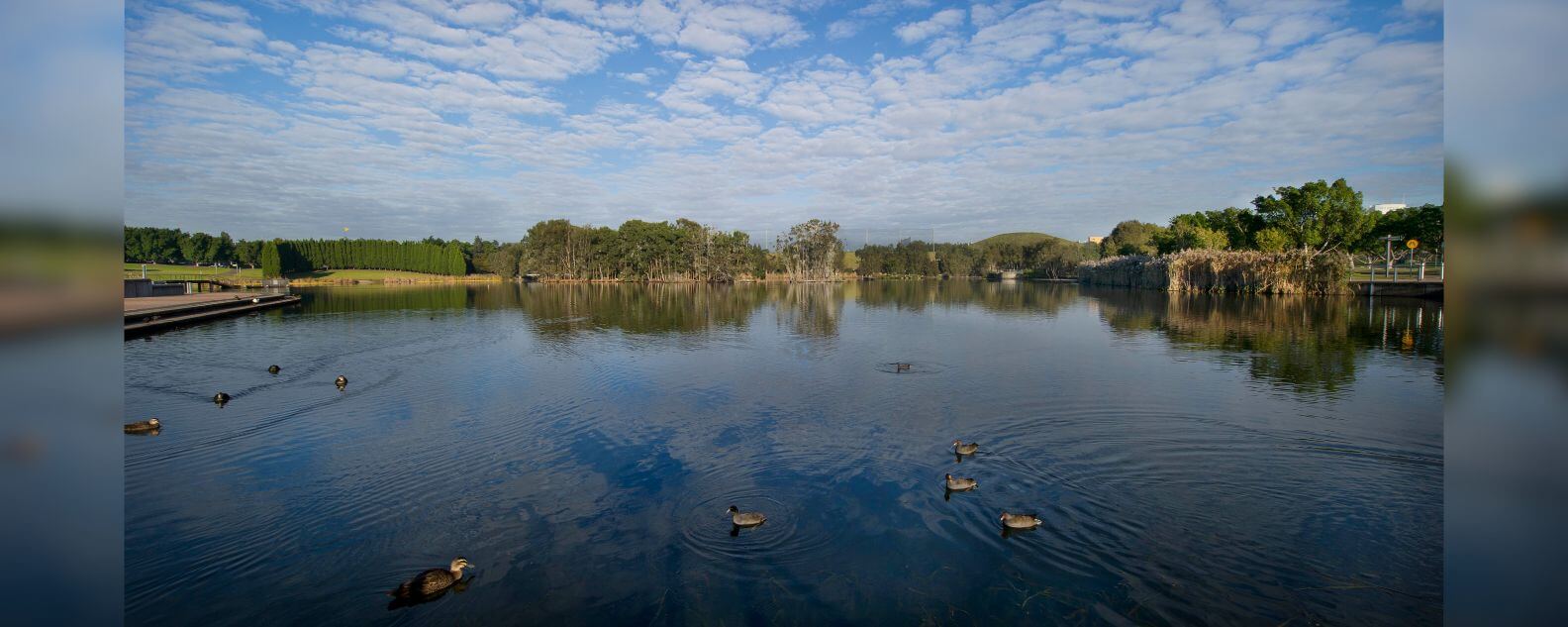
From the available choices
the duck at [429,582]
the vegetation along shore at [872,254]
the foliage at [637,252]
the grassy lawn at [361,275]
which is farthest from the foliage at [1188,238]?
the grassy lawn at [361,275]

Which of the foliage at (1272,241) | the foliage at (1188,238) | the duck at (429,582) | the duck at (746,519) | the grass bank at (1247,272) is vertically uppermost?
the foliage at (1188,238)

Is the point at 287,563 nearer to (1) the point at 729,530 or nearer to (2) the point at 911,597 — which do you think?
(1) the point at 729,530

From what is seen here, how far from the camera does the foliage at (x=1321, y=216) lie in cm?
5397

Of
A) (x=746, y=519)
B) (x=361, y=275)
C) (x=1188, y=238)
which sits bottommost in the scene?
(x=746, y=519)

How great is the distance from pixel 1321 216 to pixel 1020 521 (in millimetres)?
62659

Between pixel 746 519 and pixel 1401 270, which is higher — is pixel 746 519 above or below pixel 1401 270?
below

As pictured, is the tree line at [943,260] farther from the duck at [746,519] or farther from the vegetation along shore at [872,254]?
the duck at [746,519]

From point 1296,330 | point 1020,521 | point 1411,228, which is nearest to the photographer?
point 1020,521

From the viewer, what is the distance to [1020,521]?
910 centimetres

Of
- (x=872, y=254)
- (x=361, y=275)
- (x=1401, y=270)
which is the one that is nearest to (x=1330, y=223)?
(x=1401, y=270)

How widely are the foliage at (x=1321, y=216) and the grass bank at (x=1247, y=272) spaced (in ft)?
5.48

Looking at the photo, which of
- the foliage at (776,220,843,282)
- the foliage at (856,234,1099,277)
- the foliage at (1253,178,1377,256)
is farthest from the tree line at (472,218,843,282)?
the foliage at (1253,178,1377,256)

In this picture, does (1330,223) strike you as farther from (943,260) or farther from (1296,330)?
(943,260)

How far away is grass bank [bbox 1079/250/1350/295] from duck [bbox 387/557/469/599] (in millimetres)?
62151
